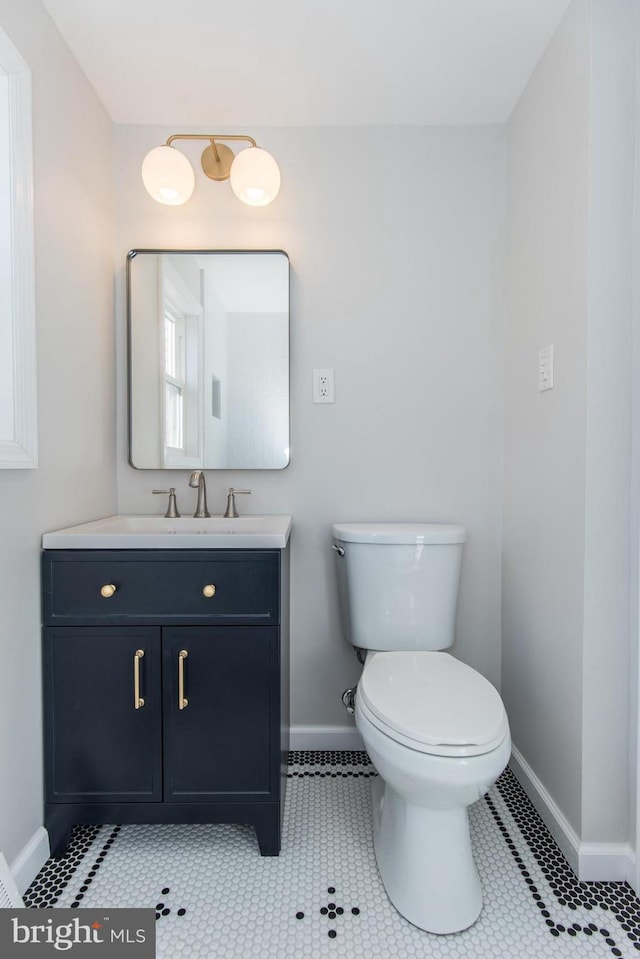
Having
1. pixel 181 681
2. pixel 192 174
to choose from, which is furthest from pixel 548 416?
pixel 192 174

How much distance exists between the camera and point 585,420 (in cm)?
121

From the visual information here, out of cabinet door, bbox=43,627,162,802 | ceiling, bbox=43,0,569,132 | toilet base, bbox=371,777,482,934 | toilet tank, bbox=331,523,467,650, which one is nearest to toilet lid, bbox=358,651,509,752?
toilet tank, bbox=331,523,467,650

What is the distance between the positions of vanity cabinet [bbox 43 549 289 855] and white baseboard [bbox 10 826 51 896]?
0.02 m

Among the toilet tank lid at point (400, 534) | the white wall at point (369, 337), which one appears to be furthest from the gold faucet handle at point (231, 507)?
the toilet tank lid at point (400, 534)

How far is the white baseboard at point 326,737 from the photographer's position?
176cm

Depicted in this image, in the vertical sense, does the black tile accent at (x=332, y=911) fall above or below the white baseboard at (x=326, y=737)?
below

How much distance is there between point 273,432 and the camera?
173 centimetres

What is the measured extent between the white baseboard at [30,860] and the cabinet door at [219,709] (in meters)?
0.32

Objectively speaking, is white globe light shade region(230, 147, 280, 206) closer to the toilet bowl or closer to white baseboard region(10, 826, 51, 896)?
the toilet bowl

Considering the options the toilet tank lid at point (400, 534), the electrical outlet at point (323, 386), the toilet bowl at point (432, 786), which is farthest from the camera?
the electrical outlet at point (323, 386)

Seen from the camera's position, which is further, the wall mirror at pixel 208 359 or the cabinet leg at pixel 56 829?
the wall mirror at pixel 208 359

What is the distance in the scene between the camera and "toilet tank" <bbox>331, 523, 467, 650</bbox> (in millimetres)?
1508

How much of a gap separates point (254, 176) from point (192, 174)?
20 centimetres

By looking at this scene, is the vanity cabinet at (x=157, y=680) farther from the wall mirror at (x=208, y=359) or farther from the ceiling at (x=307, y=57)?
the ceiling at (x=307, y=57)
